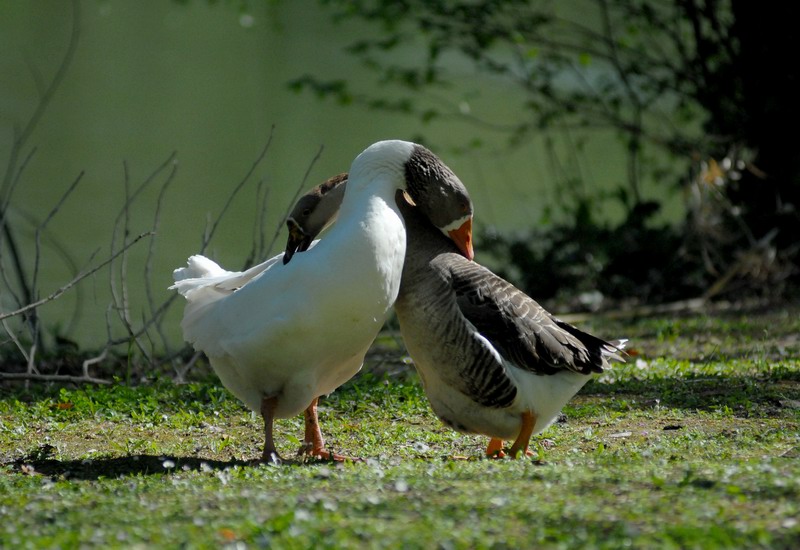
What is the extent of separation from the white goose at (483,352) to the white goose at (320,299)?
0.27 m

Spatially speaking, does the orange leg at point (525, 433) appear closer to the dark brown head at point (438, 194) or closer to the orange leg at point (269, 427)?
the dark brown head at point (438, 194)

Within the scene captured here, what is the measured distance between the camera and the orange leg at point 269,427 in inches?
225

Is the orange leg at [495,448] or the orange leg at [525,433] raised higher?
the orange leg at [525,433]

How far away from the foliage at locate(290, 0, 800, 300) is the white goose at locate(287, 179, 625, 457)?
6.26 metres

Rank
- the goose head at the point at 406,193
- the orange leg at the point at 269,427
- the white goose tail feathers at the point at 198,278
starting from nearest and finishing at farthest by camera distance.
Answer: the orange leg at the point at 269,427, the goose head at the point at 406,193, the white goose tail feathers at the point at 198,278

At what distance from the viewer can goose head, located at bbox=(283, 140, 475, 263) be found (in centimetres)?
602

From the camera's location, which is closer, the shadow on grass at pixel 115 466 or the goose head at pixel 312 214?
the shadow on grass at pixel 115 466

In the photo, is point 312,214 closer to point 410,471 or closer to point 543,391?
point 543,391

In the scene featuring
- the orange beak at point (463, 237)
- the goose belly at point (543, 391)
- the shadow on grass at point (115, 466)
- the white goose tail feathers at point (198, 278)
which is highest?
the orange beak at point (463, 237)

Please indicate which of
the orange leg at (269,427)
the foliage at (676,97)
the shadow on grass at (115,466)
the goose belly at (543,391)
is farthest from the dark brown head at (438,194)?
the foliage at (676,97)

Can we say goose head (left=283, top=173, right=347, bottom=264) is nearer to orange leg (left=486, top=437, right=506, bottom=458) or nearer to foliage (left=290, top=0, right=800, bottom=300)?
orange leg (left=486, top=437, right=506, bottom=458)

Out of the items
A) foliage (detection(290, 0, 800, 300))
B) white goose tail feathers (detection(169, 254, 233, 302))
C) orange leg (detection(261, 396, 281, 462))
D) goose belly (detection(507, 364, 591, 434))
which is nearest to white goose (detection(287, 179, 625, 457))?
goose belly (detection(507, 364, 591, 434))

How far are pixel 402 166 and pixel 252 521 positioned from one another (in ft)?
8.52

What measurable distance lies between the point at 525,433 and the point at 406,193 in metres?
1.55
